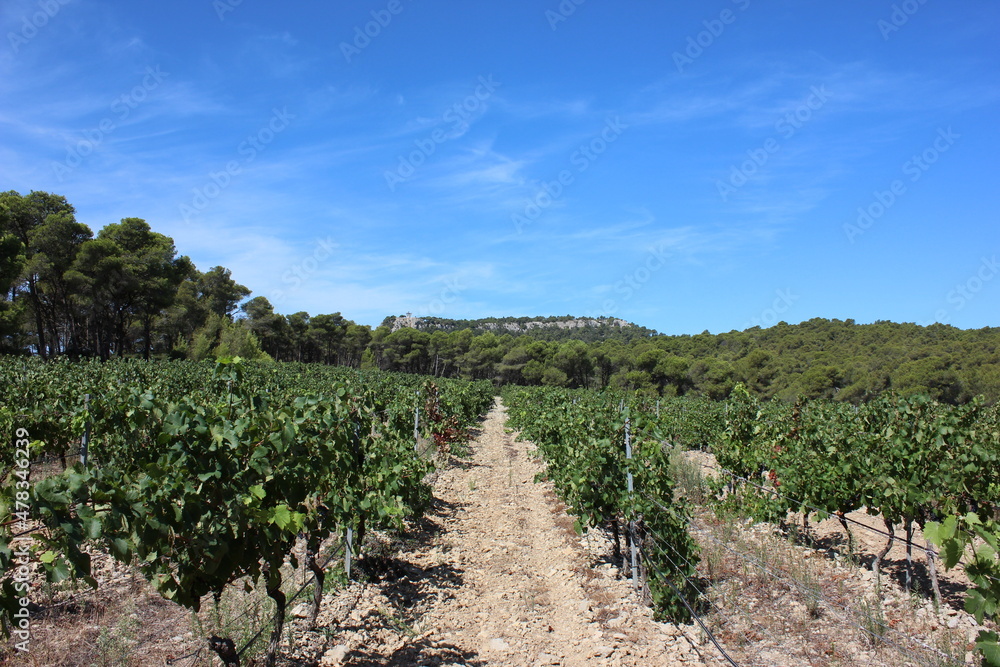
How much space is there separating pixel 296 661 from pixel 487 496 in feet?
23.7

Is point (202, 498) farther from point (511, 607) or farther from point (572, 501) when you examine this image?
point (572, 501)

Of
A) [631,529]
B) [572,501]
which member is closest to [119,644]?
Answer: [631,529]

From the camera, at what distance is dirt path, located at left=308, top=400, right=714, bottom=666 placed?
190 inches

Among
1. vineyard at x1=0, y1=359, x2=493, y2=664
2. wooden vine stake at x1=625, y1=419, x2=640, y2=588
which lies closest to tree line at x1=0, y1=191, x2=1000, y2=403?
vineyard at x1=0, y1=359, x2=493, y2=664

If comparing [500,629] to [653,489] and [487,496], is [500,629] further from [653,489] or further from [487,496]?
[487,496]

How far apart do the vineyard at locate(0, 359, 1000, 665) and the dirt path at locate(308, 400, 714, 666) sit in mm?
267

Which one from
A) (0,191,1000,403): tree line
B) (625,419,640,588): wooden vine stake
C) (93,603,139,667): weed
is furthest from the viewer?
(0,191,1000,403): tree line

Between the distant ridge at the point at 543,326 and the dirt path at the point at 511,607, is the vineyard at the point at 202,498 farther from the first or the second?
the distant ridge at the point at 543,326

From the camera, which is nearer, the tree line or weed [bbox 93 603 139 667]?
weed [bbox 93 603 139 667]

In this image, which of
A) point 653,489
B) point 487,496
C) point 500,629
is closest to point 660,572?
point 653,489

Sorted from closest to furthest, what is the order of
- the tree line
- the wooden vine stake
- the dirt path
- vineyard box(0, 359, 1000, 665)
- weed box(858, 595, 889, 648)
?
vineyard box(0, 359, 1000, 665)
the dirt path
weed box(858, 595, 889, 648)
the wooden vine stake
the tree line

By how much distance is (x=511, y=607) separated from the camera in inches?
234

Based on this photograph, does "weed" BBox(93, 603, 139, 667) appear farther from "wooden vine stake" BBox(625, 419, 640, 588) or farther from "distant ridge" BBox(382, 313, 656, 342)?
"distant ridge" BBox(382, 313, 656, 342)

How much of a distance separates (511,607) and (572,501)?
1.94m
